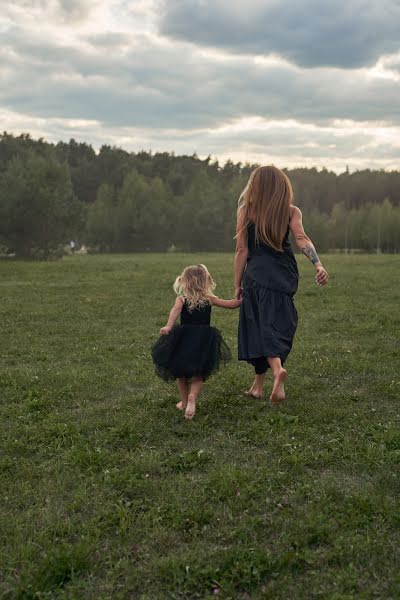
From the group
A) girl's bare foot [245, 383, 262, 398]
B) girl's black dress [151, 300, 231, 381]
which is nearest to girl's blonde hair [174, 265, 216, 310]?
girl's black dress [151, 300, 231, 381]

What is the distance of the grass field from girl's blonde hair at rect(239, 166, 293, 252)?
89.5 inches

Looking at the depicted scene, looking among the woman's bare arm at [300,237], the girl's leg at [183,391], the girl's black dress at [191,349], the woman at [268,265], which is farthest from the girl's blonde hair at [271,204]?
the girl's leg at [183,391]

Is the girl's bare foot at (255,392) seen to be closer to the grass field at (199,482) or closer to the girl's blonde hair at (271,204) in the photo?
the grass field at (199,482)

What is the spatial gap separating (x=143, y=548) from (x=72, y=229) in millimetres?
57287

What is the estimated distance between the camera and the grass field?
4.16 metres

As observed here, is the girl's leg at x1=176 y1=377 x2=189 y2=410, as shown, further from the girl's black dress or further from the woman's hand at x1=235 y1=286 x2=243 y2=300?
the woman's hand at x1=235 y1=286 x2=243 y2=300

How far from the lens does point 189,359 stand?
761cm

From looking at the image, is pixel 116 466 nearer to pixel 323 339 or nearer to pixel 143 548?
pixel 143 548

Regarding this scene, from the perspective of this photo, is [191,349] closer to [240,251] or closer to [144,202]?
[240,251]

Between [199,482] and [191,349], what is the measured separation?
2.35 m

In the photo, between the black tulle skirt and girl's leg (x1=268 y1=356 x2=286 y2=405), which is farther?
the black tulle skirt

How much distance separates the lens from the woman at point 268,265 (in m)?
7.67

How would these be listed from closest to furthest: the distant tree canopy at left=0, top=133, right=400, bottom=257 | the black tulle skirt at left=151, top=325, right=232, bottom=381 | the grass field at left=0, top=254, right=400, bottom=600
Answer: the grass field at left=0, top=254, right=400, bottom=600 → the black tulle skirt at left=151, top=325, right=232, bottom=381 → the distant tree canopy at left=0, top=133, right=400, bottom=257

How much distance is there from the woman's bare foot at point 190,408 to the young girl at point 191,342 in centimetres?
1
